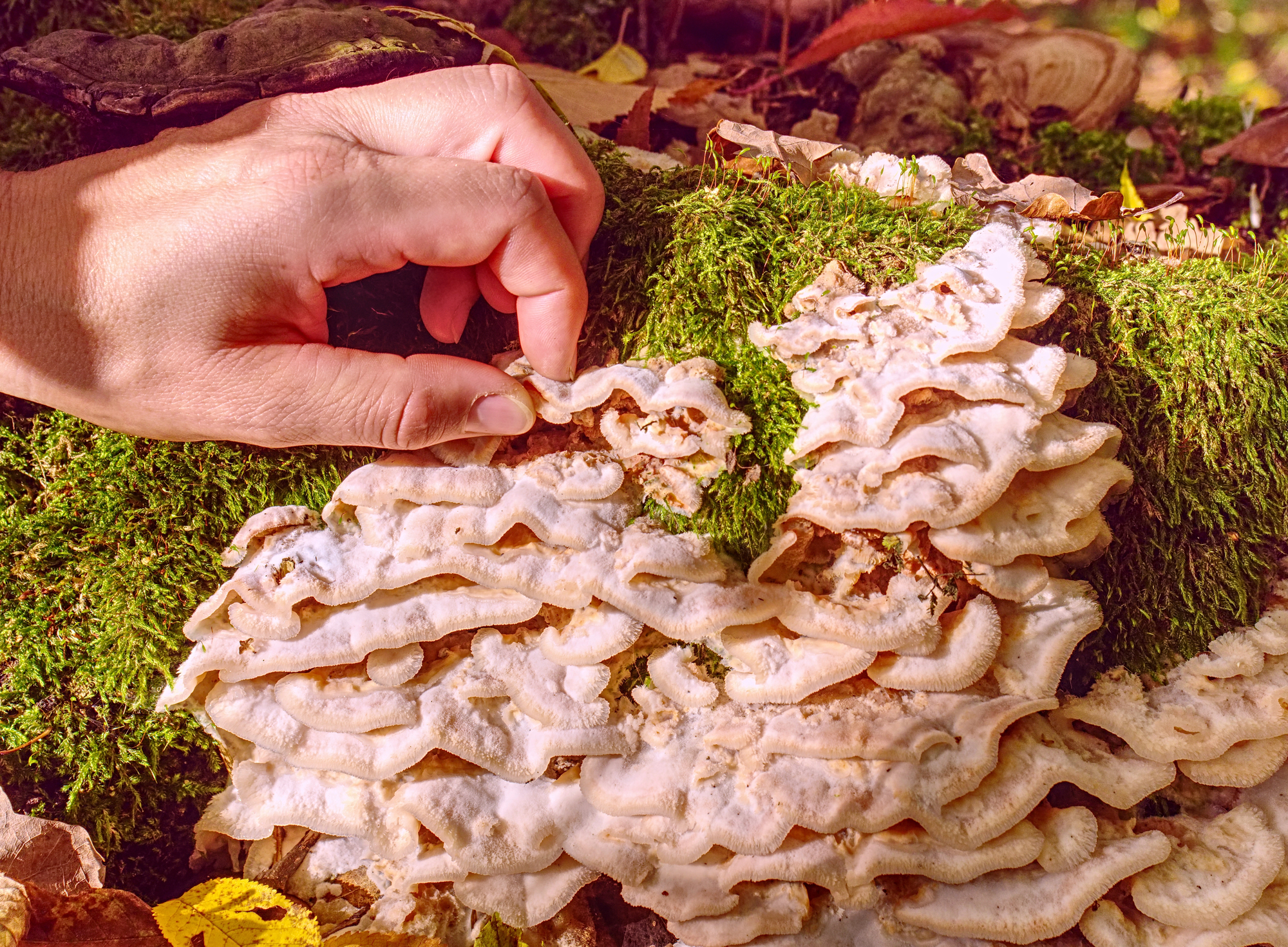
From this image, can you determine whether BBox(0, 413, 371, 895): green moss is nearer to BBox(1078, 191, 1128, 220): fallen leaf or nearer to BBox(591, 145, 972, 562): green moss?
BBox(591, 145, 972, 562): green moss

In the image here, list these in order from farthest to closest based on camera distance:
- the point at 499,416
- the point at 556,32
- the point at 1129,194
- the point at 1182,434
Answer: the point at 556,32 → the point at 1129,194 → the point at 1182,434 → the point at 499,416

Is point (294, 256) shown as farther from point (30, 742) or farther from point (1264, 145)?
point (1264, 145)

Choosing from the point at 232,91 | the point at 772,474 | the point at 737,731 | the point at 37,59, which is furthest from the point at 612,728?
the point at 37,59

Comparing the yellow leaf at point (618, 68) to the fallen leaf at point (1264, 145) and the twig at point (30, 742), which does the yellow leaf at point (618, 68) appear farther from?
the twig at point (30, 742)

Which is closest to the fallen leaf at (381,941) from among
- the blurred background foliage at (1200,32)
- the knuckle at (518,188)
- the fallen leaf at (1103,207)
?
the knuckle at (518,188)

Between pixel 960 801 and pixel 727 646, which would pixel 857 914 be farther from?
pixel 727 646

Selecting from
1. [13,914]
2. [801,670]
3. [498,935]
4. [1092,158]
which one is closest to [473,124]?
[801,670]
